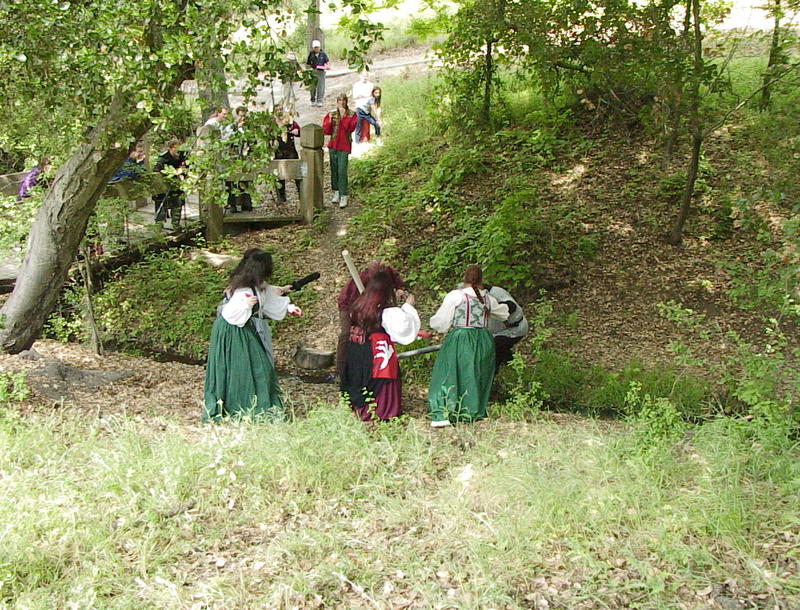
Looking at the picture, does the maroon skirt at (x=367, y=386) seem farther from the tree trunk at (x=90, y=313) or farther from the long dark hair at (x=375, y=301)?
the tree trunk at (x=90, y=313)

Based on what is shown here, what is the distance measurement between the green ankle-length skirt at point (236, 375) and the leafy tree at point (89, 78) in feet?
6.02

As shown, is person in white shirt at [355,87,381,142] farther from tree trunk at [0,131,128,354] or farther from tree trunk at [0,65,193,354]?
tree trunk at [0,131,128,354]

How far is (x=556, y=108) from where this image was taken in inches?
538

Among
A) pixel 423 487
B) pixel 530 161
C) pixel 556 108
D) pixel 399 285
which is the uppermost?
pixel 556 108

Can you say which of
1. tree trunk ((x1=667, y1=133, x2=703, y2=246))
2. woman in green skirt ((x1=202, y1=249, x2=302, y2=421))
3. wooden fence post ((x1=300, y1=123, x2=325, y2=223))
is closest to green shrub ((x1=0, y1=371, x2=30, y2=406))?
woman in green skirt ((x1=202, y1=249, x2=302, y2=421))

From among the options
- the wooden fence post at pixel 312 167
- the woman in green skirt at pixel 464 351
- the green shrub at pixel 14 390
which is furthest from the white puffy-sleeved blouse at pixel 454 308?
the wooden fence post at pixel 312 167

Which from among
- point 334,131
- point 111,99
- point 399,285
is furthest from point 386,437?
point 334,131

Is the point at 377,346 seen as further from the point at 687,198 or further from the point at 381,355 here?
the point at 687,198

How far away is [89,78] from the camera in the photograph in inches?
255

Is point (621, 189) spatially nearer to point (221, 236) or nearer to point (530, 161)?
point (530, 161)

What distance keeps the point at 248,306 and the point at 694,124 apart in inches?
249

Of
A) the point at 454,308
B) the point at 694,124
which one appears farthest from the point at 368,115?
the point at 454,308

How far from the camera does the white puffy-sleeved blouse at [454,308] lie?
7.12 m

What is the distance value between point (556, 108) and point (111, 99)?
8.65 m
